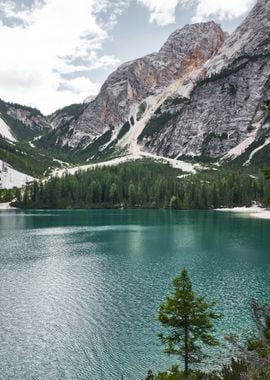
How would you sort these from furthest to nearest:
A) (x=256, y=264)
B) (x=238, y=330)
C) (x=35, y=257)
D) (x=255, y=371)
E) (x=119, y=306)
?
(x=35, y=257) < (x=256, y=264) < (x=119, y=306) < (x=238, y=330) < (x=255, y=371)

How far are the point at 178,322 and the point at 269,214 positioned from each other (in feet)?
511

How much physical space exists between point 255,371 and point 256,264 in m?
62.2

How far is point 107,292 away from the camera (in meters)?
59.2

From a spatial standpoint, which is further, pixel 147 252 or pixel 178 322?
pixel 147 252

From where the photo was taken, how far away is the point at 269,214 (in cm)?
17438

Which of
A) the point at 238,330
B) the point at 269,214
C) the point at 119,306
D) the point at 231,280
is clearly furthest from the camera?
the point at 269,214

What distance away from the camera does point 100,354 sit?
37.9 metres

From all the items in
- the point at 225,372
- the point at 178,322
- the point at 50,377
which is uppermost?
the point at 178,322

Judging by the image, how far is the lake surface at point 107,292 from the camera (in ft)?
121

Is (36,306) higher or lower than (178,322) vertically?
lower

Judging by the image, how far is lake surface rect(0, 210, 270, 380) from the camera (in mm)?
36906

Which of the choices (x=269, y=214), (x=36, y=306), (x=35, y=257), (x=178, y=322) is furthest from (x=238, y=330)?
(x=269, y=214)

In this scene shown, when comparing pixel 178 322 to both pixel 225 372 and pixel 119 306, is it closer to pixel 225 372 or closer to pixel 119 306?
pixel 225 372

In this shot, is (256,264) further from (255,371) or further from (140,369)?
(255,371)
